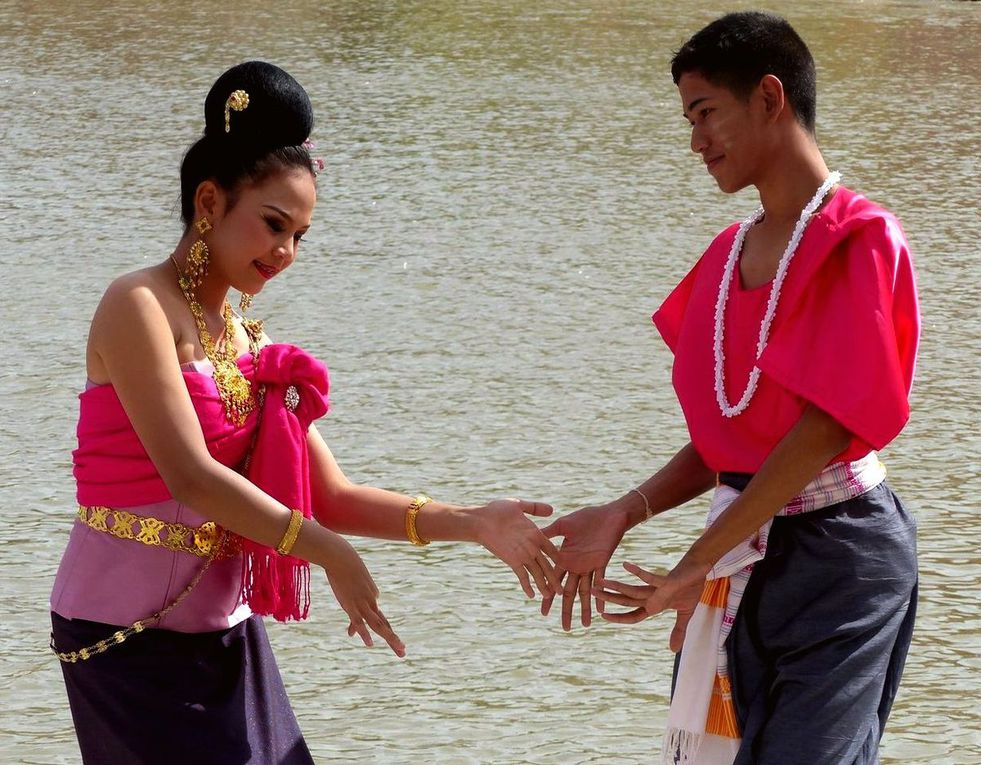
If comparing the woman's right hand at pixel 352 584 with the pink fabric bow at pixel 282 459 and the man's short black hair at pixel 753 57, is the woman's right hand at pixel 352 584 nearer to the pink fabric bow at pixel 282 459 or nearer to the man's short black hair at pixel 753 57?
the pink fabric bow at pixel 282 459

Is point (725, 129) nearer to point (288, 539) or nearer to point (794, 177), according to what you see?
point (794, 177)

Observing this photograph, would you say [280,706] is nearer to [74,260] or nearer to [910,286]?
[910,286]

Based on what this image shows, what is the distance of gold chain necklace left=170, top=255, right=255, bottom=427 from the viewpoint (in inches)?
111

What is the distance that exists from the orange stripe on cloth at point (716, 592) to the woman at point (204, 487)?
0.57 m

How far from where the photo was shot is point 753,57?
2.85 m

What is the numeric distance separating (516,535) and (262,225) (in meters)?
0.84

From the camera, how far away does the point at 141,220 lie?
949 cm

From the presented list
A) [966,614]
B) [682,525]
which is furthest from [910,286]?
[682,525]

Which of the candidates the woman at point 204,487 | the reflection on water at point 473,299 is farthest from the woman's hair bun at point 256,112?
the reflection on water at point 473,299

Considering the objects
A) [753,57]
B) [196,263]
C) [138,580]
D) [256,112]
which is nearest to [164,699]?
[138,580]

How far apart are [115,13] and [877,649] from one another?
16.9 metres

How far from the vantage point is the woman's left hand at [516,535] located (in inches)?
127

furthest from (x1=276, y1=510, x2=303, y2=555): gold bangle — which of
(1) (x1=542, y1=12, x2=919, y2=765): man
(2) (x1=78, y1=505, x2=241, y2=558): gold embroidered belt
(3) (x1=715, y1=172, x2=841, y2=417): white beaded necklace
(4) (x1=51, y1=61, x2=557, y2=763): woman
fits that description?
(3) (x1=715, y1=172, x2=841, y2=417): white beaded necklace

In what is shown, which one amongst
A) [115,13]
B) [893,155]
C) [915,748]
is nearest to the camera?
[915,748]
